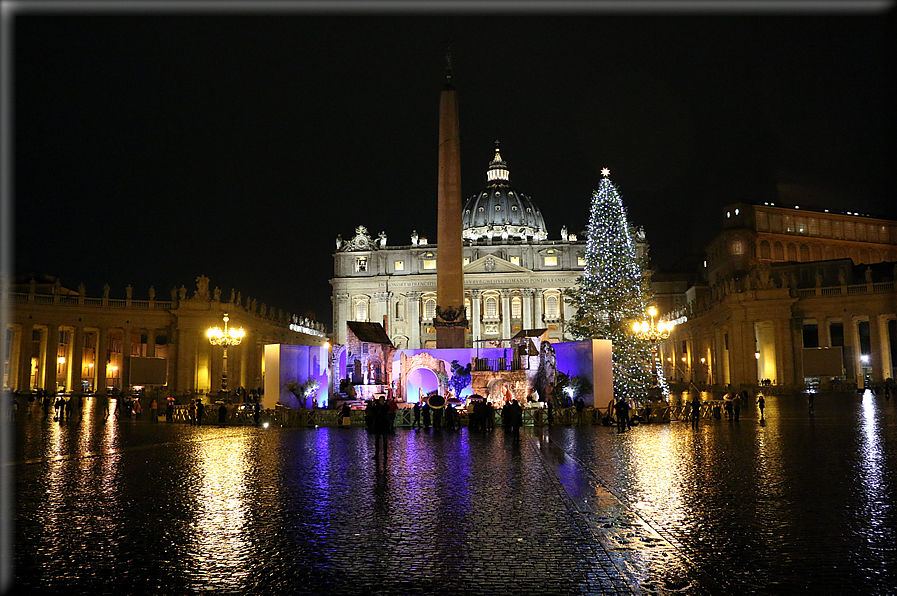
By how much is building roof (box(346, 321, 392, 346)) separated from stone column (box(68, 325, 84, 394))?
2187 centimetres

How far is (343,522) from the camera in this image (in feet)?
23.9

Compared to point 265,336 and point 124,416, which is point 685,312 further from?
point 124,416

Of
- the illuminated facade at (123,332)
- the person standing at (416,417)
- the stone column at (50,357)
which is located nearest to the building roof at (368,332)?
the person standing at (416,417)

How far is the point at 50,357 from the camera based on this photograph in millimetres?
38719

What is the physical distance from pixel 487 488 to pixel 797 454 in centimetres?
619

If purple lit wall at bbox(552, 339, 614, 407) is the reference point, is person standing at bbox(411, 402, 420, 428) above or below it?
below

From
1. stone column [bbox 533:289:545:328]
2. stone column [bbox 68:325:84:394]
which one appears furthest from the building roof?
stone column [bbox 533:289:545:328]

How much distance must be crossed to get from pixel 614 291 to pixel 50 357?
29.8 metres

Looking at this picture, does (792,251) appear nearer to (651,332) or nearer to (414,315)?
(651,332)

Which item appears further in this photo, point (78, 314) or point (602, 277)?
point (78, 314)

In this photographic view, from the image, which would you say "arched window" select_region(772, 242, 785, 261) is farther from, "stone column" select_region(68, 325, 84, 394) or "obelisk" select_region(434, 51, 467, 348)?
"stone column" select_region(68, 325, 84, 394)

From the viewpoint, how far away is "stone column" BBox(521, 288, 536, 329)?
80.6 metres

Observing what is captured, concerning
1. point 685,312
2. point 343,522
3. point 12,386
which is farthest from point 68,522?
point 685,312

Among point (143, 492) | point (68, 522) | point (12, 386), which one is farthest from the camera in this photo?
point (12, 386)
